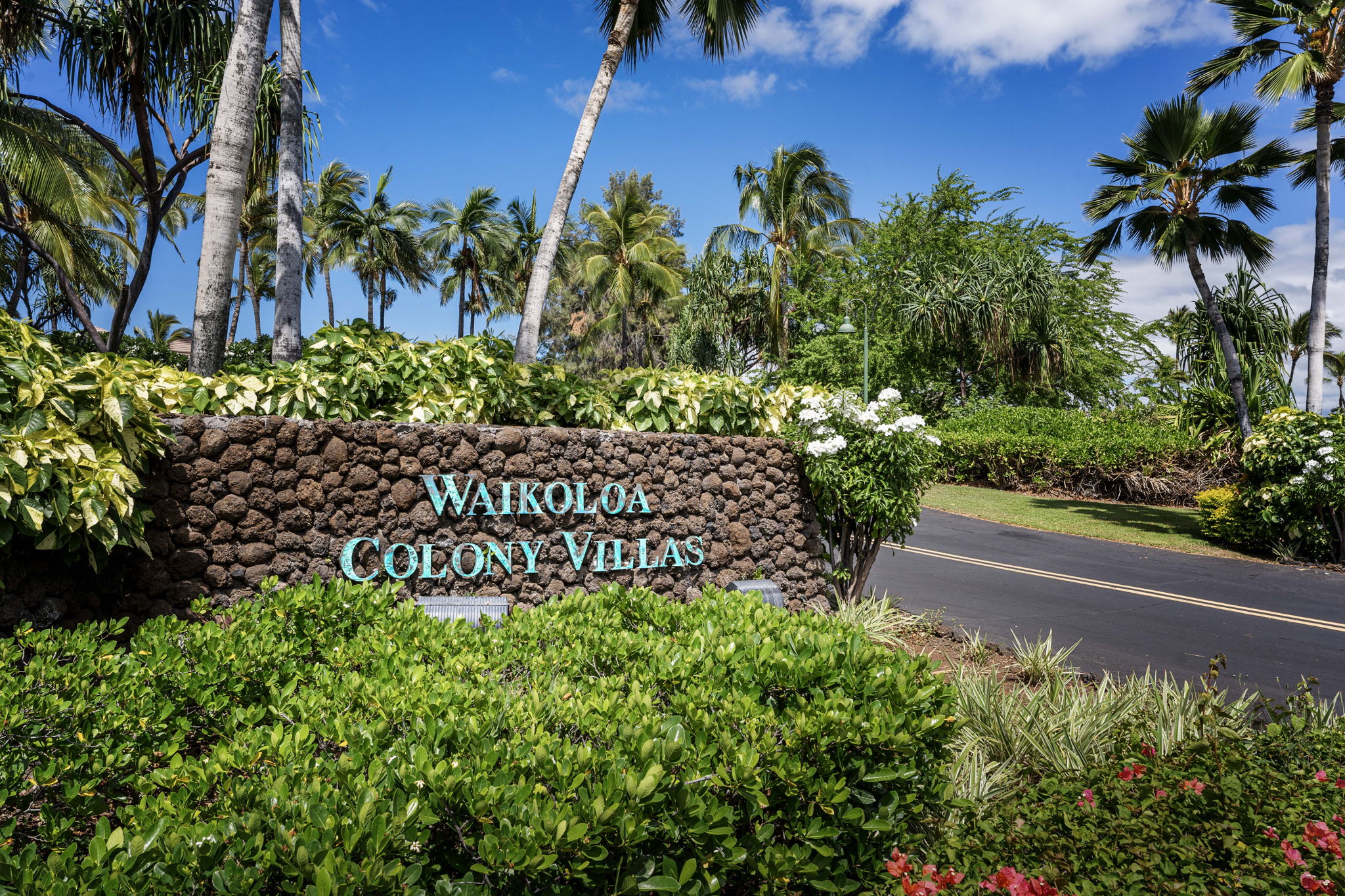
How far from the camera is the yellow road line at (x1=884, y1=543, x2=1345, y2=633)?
744cm

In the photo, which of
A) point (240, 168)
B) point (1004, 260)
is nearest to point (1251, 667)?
point (240, 168)

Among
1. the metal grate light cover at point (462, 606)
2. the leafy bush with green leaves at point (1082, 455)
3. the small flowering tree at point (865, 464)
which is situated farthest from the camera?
the leafy bush with green leaves at point (1082, 455)

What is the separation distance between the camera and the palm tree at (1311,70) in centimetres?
1229

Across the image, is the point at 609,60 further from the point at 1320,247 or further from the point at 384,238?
the point at 384,238

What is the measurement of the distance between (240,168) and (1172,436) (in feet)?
69.0

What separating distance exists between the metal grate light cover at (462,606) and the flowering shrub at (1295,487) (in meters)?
12.5

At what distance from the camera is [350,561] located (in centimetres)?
476

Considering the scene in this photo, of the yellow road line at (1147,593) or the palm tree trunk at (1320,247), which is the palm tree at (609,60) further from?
the palm tree trunk at (1320,247)

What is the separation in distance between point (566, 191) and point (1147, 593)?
375 inches

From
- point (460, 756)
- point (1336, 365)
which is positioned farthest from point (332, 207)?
point (1336, 365)

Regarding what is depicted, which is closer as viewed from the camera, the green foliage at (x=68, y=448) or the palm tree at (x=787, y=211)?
the green foliage at (x=68, y=448)

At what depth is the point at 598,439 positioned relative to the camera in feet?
18.7

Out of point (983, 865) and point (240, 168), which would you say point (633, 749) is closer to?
point (983, 865)

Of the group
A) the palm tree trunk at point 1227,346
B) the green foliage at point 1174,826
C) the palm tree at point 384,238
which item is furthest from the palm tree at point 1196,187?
the palm tree at point 384,238
